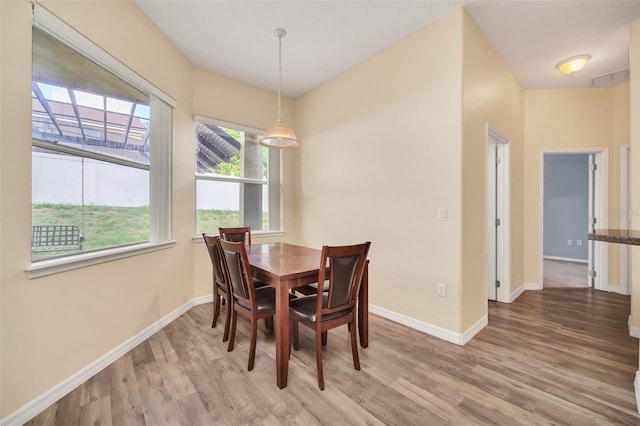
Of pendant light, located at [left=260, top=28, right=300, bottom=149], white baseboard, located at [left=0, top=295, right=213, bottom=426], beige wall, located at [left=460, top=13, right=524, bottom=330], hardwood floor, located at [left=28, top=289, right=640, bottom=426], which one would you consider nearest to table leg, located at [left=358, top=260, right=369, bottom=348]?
hardwood floor, located at [left=28, top=289, right=640, bottom=426]

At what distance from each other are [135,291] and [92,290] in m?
0.41

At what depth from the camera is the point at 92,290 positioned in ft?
6.22

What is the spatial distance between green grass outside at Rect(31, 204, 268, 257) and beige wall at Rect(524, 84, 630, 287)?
16.1 feet

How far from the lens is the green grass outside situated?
1.71 metres

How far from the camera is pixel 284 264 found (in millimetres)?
2053

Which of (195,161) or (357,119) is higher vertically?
(357,119)

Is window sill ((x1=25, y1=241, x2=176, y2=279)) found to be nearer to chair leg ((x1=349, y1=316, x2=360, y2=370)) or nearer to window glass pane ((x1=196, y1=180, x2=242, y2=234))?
window glass pane ((x1=196, y1=180, x2=242, y2=234))

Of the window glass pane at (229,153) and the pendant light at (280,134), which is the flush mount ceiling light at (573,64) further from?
the window glass pane at (229,153)

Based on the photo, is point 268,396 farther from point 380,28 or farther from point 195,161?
point 380,28

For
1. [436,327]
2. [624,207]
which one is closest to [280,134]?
[436,327]

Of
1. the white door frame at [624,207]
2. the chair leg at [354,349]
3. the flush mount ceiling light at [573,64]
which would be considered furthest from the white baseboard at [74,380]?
the white door frame at [624,207]

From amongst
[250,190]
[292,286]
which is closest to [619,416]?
[292,286]

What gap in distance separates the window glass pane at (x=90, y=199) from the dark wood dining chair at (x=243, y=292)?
96 cm

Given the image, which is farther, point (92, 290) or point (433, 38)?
point (433, 38)
